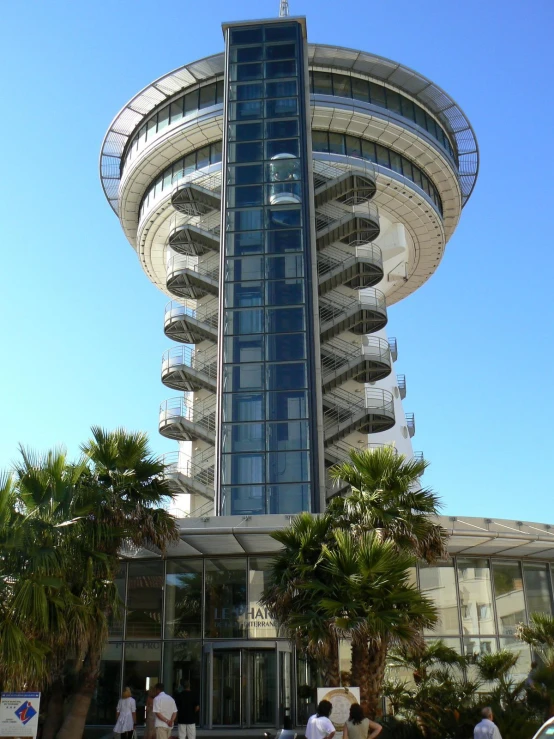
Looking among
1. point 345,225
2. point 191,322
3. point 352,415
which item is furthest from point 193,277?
point 352,415

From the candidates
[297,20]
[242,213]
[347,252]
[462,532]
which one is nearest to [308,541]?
[462,532]

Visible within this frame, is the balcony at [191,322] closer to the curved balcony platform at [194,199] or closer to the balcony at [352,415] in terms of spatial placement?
the curved balcony platform at [194,199]

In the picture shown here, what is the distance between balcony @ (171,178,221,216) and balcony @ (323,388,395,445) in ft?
37.5

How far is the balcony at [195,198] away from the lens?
42625mm

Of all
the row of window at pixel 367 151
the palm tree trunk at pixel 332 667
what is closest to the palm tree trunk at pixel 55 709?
the palm tree trunk at pixel 332 667

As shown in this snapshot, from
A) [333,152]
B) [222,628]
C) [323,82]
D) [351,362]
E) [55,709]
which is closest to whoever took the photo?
[55,709]

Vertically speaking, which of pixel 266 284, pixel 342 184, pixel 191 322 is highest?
pixel 342 184

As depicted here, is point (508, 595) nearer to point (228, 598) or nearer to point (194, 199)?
point (228, 598)

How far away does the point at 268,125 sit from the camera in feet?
134

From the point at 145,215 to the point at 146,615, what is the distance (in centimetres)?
2717

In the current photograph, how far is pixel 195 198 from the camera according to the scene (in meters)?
43.0

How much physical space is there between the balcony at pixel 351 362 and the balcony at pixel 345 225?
5091 mm

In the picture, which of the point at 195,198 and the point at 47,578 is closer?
the point at 47,578

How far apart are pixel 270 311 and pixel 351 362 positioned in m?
4.77
